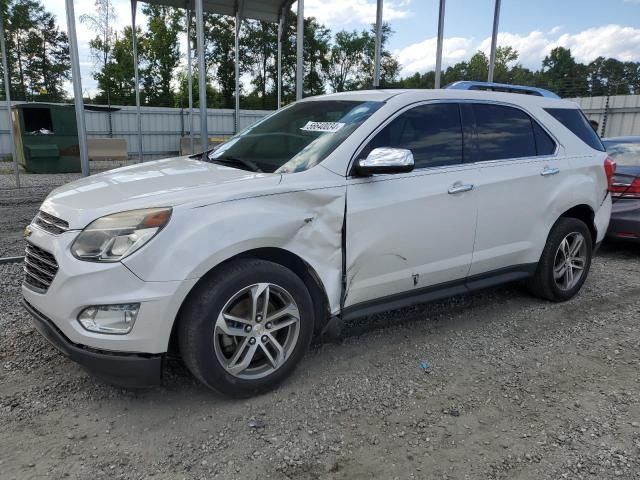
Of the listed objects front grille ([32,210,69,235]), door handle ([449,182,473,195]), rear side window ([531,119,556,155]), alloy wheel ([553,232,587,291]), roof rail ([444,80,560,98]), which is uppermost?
roof rail ([444,80,560,98])

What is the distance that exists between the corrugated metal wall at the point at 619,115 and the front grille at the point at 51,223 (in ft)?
68.0

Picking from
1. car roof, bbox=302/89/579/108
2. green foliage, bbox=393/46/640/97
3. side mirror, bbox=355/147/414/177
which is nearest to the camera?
side mirror, bbox=355/147/414/177

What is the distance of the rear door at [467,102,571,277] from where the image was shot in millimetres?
3904

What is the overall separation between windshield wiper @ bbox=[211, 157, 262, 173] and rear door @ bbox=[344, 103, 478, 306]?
25.2 inches

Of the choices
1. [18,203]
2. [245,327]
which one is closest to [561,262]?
[245,327]

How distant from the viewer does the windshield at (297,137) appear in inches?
129

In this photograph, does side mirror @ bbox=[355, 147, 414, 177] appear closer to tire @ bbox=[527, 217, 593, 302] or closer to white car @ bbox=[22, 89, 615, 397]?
white car @ bbox=[22, 89, 615, 397]

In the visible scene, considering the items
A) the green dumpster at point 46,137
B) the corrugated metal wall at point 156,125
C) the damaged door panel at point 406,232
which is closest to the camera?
the damaged door panel at point 406,232

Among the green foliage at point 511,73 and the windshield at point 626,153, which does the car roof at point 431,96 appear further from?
the green foliage at point 511,73

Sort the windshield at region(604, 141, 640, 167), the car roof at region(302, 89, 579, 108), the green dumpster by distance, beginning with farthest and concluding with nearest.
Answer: the green dumpster < the windshield at region(604, 141, 640, 167) < the car roof at region(302, 89, 579, 108)

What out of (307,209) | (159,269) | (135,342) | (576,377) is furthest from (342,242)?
(576,377)

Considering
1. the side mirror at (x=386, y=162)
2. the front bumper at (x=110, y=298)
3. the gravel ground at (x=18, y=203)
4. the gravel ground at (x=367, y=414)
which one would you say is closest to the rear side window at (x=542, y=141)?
the gravel ground at (x=367, y=414)

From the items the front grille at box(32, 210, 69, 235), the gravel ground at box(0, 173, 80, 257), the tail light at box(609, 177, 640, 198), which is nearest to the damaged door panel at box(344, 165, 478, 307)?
the front grille at box(32, 210, 69, 235)

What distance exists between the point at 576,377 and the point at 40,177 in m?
14.2
